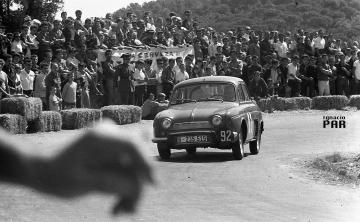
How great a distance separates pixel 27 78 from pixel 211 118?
13.6 feet

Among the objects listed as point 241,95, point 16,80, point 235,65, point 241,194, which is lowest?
point 241,194

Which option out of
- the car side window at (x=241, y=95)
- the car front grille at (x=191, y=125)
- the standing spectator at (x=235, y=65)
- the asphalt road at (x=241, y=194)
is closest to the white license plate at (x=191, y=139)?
the car front grille at (x=191, y=125)

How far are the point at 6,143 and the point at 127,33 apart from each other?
2022 cm

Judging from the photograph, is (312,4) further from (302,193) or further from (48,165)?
(48,165)

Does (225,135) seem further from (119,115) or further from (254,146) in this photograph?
(254,146)

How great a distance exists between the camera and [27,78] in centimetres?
1499

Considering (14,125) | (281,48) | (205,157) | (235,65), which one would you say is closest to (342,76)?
(281,48)

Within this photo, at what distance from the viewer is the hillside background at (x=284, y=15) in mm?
25797

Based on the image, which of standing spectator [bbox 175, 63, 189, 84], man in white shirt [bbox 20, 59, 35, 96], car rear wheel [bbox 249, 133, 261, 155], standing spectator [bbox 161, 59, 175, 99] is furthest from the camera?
standing spectator [bbox 175, 63, 189, 84]

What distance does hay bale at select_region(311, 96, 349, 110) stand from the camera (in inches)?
1165

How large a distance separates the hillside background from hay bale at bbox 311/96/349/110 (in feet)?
9.64

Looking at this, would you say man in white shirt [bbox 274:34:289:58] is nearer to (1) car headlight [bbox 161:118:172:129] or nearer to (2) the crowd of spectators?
(2) the crowd of spectators

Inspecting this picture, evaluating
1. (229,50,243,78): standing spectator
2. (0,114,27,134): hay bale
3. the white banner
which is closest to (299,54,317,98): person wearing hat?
(229,50,243,78): standing spectator

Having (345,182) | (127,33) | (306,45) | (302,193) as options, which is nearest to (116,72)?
(302,193)
